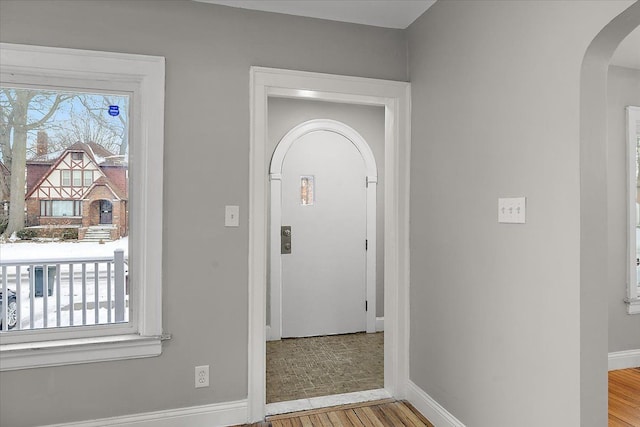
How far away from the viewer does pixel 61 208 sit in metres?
2.29

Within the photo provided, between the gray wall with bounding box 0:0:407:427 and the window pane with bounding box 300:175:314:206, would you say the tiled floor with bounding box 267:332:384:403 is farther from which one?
the window pane with bounding box 300:175:314:206

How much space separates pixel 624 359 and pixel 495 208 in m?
2.56

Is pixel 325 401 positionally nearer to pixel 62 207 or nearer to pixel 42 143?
pixel 62 207

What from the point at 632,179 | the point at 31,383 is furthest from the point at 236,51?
the point at 632,179

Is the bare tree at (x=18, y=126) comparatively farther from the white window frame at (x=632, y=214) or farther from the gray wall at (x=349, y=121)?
the white window frame at (x=632, y=214)

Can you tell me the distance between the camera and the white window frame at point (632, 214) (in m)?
3.38

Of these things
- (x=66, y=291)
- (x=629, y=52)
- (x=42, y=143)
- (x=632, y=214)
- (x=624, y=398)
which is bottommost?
(x=624, y=398)

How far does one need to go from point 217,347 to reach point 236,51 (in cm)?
180

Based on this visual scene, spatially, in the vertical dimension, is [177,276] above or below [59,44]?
below

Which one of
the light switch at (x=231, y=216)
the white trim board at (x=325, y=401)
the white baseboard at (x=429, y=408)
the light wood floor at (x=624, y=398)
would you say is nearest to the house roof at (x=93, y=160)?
the light switch at (x=231, y=216)

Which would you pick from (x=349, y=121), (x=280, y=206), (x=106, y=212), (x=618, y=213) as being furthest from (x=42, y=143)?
(x=618, y=213)

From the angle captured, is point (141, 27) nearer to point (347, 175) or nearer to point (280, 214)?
point (280, 214)

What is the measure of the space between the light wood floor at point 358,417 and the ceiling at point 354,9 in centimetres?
253

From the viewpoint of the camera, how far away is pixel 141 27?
2293 millimetres
